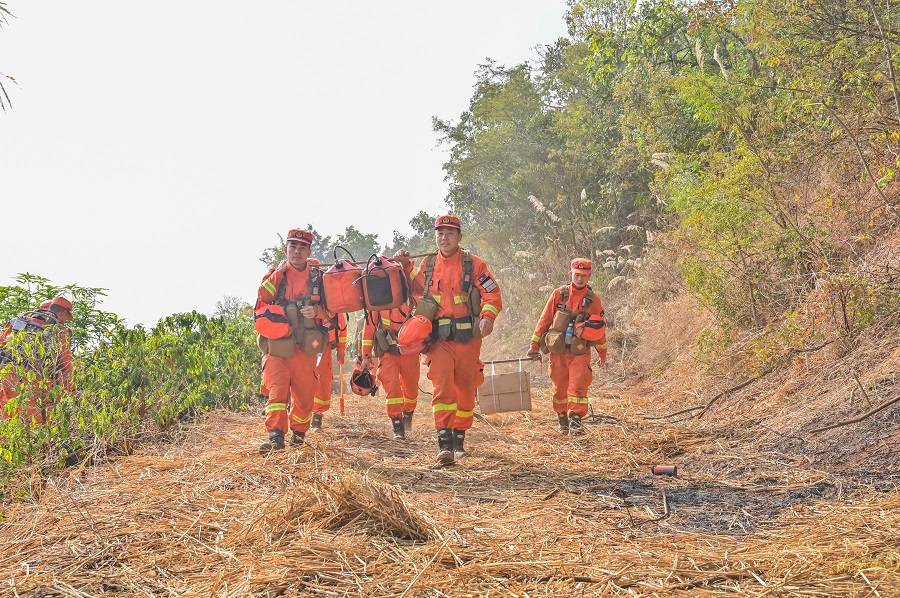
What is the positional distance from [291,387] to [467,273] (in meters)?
2.03

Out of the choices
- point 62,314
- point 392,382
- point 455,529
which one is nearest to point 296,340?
point 392,382

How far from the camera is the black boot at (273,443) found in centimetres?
691

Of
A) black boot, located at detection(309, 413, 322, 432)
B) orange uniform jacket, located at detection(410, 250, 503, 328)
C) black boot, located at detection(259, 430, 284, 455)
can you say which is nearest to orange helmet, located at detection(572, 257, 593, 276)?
orange uniform jacket, located at detection(410, 250, 503, 328)

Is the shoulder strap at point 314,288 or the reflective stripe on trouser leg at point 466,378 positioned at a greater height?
the shoulder strap at point 314,288

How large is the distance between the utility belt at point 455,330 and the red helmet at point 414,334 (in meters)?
0.14

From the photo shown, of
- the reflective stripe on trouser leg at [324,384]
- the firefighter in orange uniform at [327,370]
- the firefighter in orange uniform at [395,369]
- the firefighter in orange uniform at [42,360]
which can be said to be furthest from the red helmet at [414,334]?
the firefighter in orange uniform at [42,360]

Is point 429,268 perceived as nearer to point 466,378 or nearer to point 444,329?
point 444,329

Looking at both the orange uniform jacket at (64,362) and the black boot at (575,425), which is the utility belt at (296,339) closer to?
the orange uniform jacket at (64,362)

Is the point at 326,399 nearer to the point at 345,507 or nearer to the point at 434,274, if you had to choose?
the point at 434,274

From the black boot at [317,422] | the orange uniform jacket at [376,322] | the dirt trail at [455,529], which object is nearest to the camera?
the dirt trail at [455,529]

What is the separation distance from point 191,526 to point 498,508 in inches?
73.7

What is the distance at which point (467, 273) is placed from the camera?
7344mm

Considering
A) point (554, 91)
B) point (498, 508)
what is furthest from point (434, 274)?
point (554, 91)

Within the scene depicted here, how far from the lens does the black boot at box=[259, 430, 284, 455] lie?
691 centimetres
